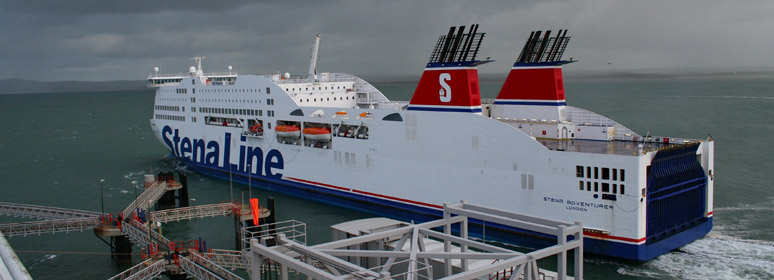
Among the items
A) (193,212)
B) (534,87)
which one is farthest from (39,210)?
(534,87)

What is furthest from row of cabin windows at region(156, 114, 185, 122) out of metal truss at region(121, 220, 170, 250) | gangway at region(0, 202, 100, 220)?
metal truss at region(121, 220, 170, 250)

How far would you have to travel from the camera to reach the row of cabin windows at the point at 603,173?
1883 cm

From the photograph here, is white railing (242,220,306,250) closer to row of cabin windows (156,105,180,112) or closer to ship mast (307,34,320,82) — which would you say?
ship mast (307,34,320,82)

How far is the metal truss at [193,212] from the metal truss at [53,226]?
2188 mm

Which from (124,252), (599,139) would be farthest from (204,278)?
(599,139)

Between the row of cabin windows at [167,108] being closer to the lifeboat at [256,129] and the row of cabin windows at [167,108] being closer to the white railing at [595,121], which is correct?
the lifeboat at [256,129]

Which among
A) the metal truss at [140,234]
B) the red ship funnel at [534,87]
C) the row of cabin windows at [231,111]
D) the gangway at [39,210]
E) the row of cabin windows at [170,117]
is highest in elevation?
the red ship funnel at [534,87]

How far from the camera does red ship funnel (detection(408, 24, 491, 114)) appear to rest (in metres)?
23.4

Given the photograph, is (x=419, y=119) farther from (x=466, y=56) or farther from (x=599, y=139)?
(x=599, y=139)

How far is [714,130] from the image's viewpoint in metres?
53.8

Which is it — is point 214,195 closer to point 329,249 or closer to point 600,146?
point 600,146

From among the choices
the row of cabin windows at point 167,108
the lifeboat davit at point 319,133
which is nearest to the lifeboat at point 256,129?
the lifeboat davit at point 319,133

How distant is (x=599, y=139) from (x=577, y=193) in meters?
4.55

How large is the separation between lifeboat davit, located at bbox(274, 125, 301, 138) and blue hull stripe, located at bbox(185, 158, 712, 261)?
242 centimetres
